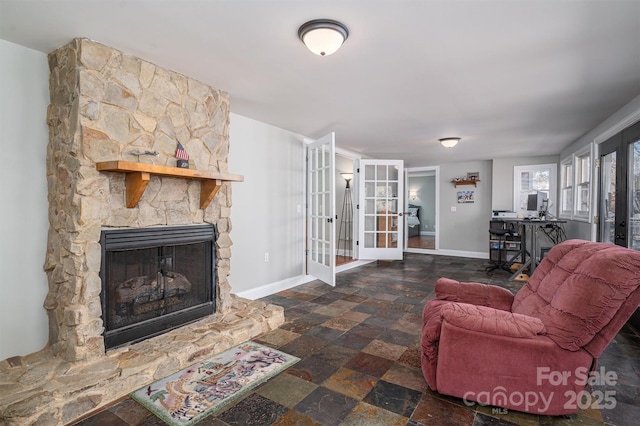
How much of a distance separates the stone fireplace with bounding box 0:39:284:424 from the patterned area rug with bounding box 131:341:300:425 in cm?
10

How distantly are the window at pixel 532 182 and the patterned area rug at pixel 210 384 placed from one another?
628cm

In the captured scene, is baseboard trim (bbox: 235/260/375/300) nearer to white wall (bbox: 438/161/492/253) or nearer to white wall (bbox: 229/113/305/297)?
white wall (bbox: 229/113/305/297)

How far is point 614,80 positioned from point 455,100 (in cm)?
128

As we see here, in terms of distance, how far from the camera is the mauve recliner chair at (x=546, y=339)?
1592mm

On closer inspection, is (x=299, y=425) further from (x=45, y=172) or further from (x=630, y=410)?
(x=45, y=172)

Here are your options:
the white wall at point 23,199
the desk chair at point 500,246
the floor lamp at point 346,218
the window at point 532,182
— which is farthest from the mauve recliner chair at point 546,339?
the window at point 532,182

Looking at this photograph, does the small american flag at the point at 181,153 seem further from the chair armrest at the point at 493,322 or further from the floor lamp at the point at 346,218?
the floor lamp at the point at 346,218

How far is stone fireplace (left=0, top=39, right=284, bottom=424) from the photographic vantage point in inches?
78.5

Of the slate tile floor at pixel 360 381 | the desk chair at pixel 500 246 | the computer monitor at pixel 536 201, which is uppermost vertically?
the computer monitor at pixel 536 201

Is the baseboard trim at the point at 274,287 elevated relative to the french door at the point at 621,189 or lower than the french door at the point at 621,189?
lower

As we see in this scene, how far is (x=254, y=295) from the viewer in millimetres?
4102

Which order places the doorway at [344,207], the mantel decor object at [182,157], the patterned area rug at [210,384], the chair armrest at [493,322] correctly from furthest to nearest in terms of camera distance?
the doorway at [344,207] < the mantel decor object at [182,157] < the patterned area rug at [210,384] < the chair armrest at [493,322]

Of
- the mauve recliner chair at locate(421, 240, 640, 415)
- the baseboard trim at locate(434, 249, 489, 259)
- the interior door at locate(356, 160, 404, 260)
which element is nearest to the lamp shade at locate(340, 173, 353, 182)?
the interior door at locate(356, 160, 404, 260)

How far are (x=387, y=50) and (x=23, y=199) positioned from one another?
2.72 meters
